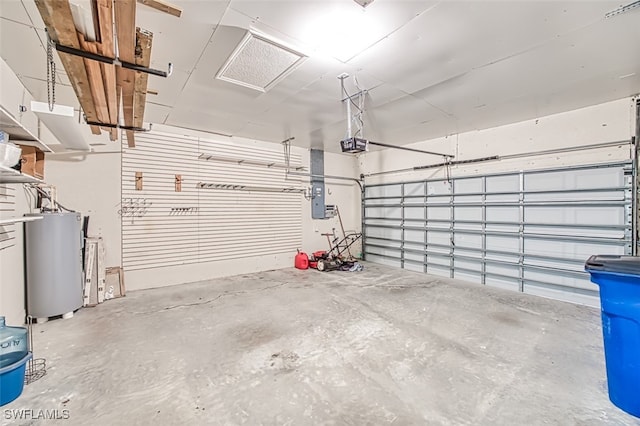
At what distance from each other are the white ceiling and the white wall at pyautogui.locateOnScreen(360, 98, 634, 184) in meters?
0.23

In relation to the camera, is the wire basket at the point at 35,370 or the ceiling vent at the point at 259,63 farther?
the ceiling vent at the point at 259,63

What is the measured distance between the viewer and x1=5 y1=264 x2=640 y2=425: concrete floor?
185cm

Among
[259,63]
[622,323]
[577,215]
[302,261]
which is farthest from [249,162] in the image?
[577,215]

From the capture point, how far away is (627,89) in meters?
3.47

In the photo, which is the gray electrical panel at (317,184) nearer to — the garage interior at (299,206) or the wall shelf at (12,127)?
the garage interior at (299,206)

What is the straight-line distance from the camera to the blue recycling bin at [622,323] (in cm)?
170

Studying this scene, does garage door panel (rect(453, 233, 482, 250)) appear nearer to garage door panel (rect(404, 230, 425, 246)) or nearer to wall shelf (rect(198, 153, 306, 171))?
garage door panel (rect(404, 230, 425, 246))

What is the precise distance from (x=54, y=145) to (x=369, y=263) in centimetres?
637

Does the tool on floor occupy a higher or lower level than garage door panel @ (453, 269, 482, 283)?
higher

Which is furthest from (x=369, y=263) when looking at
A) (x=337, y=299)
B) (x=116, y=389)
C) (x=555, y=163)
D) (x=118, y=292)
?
(x=116, y=389)

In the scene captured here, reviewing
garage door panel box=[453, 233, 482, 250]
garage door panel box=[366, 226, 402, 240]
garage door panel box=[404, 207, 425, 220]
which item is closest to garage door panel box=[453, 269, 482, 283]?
garage door panel box=[453, 233, 482, 250]

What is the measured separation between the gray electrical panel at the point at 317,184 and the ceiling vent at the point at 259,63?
3.56 metres

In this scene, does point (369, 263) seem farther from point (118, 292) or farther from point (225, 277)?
point (118, 292)

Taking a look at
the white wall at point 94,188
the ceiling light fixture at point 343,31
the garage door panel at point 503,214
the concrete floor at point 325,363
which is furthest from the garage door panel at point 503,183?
the white wall at point 94,188
